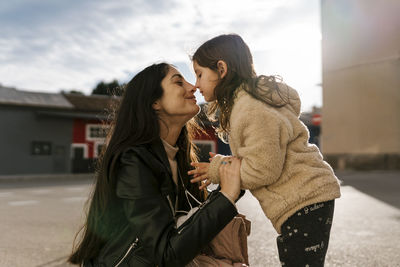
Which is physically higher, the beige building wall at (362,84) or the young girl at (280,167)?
the beige building wall at (362,84)

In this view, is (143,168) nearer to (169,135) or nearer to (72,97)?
(169,135)

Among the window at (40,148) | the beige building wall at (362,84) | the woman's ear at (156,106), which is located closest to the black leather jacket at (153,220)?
the woman's ear at (156,106)

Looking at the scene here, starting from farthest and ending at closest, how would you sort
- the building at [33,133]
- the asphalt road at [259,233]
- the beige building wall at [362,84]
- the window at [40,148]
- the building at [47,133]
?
the window at [40,148]
the building at [47,133]
the building at [33,133]
the beige building wall at [362,84]
the asphalt road at [259,233]

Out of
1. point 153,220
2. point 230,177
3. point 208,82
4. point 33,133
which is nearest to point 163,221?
point 153,220

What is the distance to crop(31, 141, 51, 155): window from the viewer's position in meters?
26.8

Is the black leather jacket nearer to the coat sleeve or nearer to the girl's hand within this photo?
the coat sleeve

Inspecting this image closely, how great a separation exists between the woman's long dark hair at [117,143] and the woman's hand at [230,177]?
1.22 ft

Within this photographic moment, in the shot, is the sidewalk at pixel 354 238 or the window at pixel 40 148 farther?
the window at pixel 40 148

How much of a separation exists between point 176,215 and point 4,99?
88.5ft

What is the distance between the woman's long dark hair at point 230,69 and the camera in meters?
2.11

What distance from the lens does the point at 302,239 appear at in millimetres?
1955

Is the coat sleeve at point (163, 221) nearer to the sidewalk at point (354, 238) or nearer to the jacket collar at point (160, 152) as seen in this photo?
the jacket collar at point (160, 152)

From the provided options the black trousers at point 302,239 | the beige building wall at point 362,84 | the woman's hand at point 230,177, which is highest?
the beige building wall at point 362,84

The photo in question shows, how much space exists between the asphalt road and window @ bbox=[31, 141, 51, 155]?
18143 mm
